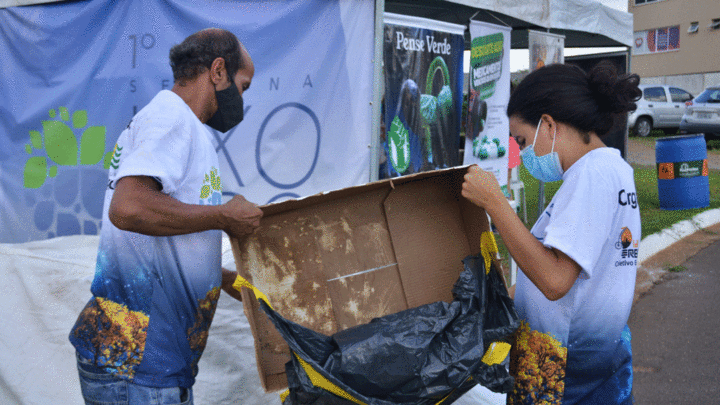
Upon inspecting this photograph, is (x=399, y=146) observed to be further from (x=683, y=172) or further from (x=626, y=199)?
(x=683, y=172)

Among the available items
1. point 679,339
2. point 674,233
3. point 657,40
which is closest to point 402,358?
point 679,339

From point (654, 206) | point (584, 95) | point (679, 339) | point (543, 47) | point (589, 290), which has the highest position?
point (543, 47)

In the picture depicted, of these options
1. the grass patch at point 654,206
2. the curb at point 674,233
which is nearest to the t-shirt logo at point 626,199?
the curb at point 674,233

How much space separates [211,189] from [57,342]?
2.12m

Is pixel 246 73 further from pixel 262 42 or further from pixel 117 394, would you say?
pixel 262 42

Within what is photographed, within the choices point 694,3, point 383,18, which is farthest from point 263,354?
point 694,3

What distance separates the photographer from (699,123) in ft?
52.8

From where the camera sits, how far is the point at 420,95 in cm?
449

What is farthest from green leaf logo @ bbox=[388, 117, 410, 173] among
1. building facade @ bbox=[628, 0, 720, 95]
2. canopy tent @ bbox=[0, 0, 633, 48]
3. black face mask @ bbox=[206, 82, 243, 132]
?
building facade @ bbox=[628, 0, 720, 95]

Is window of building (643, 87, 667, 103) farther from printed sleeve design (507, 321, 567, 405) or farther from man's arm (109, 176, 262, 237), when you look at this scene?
man's arm (109, 176, 262, 237)

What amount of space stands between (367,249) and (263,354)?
48 cm

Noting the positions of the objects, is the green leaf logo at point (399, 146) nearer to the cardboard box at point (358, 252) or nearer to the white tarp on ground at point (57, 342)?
the white tarp on ground at point (57, 342)

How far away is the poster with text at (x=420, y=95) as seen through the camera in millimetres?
4168

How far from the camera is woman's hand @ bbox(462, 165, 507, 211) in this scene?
1.64 m
